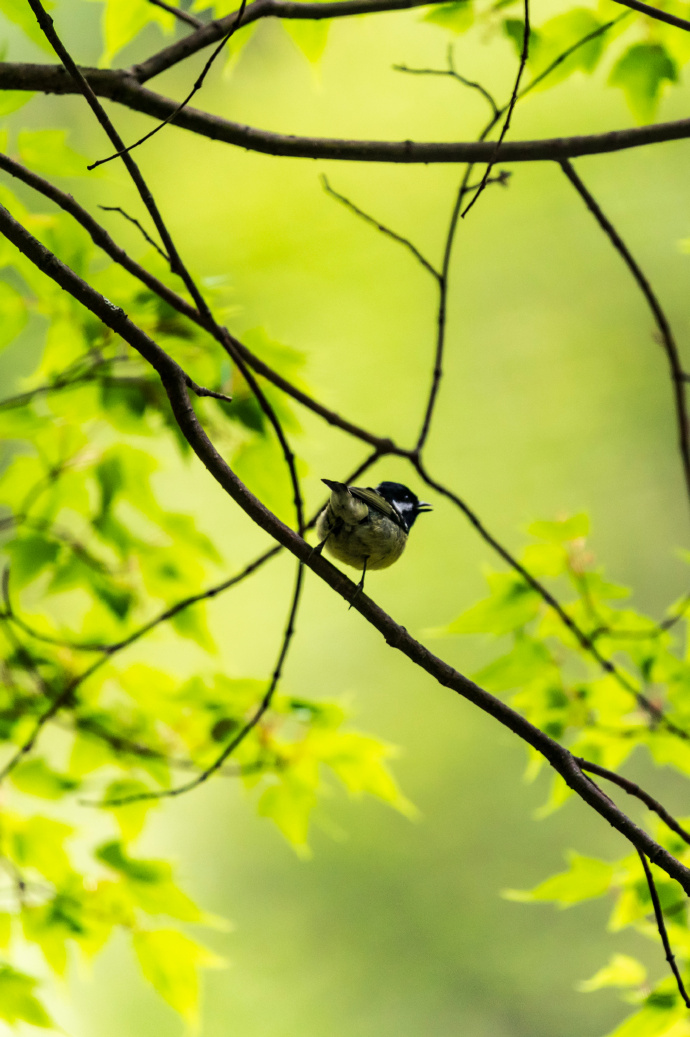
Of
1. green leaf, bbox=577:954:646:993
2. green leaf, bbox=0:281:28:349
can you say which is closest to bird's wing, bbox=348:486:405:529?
green leaf, bbox=0:281:28:349

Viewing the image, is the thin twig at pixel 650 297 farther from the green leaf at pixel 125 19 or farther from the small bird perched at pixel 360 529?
the green leaf at pixel 125 19

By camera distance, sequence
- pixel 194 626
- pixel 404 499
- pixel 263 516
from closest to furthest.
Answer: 1. pixel 263 516
2. pixel 194 626
3. pixel 404 499

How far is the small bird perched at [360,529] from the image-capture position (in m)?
1.51

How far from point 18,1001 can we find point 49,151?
Result: 1.25 m

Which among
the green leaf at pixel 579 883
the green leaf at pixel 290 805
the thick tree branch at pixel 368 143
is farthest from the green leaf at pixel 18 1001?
the thick tree branch at pixel 368 143

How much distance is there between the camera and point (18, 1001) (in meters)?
1.25

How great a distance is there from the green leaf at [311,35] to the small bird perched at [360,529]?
69 cm

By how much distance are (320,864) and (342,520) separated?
3590mm

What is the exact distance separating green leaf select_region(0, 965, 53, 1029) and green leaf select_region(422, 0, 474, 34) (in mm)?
1560

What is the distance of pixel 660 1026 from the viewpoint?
1191 mm

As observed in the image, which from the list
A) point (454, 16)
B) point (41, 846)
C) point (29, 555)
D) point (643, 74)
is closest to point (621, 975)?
point (41, 846)

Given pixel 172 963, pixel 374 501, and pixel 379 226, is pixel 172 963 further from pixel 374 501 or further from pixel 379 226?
pixel 379 226

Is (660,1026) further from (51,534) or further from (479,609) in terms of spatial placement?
(51,534)

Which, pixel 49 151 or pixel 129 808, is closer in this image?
pixel 49 151
